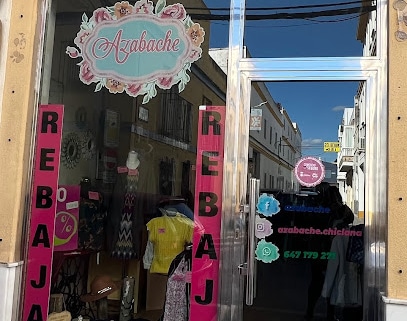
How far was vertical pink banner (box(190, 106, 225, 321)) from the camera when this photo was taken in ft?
9.64

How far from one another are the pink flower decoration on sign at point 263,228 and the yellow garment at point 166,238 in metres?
0.68

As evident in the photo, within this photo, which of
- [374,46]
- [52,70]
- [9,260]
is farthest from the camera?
[52,70]

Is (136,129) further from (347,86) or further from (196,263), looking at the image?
(347,86)

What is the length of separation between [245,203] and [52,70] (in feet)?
6.10

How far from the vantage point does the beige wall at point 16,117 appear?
316 centimetres

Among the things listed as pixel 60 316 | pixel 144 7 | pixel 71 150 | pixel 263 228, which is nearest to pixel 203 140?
pixel 263 228

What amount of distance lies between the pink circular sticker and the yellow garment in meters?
0.98

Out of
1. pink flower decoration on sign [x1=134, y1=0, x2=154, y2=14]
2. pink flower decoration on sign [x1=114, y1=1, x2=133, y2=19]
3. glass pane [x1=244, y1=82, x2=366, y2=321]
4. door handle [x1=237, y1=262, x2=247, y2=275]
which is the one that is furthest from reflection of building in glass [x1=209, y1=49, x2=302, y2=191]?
pink flower decoration on sign [x1=114, y1=1, x2=133, y2=19]

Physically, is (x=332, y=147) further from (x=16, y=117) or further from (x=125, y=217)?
(x=16, y=117)

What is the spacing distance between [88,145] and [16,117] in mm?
1266

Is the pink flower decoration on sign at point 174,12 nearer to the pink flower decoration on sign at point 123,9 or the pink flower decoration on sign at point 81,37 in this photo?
the pink flower decoration on sign at point 123,9

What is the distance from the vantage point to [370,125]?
2.77 metres

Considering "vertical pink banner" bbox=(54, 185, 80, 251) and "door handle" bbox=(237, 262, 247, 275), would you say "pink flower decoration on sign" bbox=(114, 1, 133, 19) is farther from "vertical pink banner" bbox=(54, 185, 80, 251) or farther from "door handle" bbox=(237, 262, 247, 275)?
"door handle" bbox=(237, 262, 247, 275)

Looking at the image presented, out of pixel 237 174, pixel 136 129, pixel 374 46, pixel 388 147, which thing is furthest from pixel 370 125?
pixel 136 129
